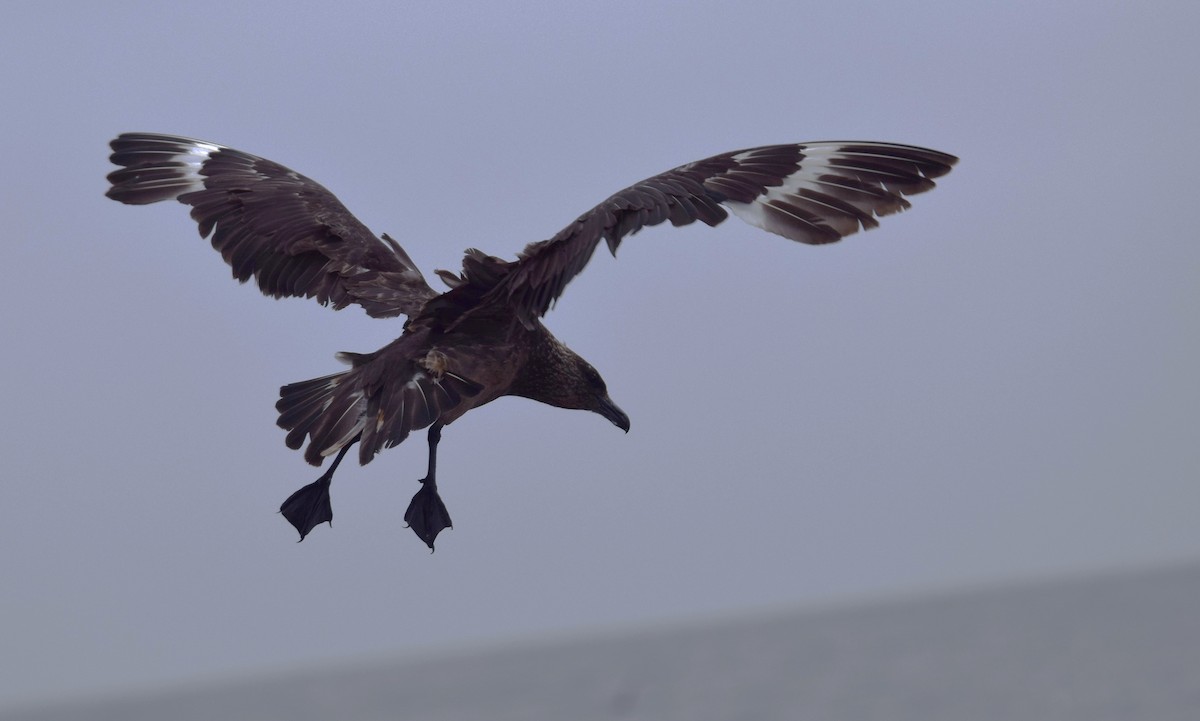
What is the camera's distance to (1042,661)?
2822 inches

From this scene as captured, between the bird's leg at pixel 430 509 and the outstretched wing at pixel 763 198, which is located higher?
the outstretched wing at pixel 763 198

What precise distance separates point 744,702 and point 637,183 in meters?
59.0

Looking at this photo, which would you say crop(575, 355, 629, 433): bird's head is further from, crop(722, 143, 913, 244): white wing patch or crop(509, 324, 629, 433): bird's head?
crop(722, 143, 913, 244): white wing patch

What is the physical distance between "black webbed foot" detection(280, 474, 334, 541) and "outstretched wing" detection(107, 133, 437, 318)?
0.82 metres

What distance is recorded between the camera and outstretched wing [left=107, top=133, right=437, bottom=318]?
8125mm

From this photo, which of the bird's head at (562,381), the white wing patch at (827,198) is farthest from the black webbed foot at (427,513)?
the white wing patch at (827,198)

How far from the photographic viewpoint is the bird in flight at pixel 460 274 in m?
6.91

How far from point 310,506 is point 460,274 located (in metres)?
1.30

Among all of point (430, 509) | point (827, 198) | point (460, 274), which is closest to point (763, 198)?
point (827, 198)

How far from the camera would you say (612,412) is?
333 inches

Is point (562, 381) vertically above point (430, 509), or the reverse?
point (562, 381)

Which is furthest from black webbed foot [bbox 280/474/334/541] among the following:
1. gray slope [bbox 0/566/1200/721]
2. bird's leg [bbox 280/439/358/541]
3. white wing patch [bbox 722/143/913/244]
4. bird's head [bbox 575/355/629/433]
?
gray slope [bbox 0/566/1200/721]

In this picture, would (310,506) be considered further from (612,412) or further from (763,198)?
(763,198)

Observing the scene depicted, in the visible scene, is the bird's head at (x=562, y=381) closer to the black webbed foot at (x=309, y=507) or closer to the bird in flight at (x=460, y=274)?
the bird in flight at (x=460, y=274)
